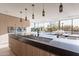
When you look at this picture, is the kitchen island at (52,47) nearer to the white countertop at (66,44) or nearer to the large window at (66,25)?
the white countertop at (66,44)

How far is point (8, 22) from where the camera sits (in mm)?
4582

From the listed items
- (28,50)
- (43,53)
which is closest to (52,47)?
(43,53)

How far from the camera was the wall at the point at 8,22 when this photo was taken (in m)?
4.30

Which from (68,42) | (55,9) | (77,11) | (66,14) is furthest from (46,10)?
A: (68,42)

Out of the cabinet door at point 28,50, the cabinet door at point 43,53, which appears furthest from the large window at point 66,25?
the cabinet door at point 28,50

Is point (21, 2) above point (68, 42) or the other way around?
above

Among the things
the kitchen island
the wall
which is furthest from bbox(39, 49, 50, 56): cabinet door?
the wall

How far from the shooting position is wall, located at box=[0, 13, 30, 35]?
4300mm

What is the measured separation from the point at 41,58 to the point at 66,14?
116 cm

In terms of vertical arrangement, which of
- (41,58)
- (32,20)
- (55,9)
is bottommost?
(41,58)

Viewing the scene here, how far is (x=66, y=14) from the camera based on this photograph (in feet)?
11.5

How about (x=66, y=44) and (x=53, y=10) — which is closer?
(x=66, y=44)

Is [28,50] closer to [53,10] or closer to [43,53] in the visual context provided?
[43,53]

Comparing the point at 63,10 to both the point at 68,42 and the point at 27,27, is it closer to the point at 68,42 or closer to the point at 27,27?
the point at 68,42
